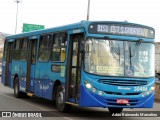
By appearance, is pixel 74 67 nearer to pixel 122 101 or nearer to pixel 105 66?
pixel 105 66

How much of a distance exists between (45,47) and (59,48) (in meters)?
1.63

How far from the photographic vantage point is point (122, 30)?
13.1 meters

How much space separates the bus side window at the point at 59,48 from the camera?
14.5m

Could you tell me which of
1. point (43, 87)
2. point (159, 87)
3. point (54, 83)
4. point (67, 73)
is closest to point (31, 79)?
point (43, 87)

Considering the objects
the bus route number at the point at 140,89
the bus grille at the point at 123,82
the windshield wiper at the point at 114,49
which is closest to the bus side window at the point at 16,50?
the windshield wiper at the point at 114,49

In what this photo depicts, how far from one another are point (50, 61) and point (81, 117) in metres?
3.17

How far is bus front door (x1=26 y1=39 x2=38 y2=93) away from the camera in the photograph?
17922mm

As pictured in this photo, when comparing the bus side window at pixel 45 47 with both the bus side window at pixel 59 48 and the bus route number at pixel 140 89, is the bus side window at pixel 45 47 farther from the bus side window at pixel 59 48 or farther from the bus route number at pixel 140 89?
the bus route number at pixel 140 89

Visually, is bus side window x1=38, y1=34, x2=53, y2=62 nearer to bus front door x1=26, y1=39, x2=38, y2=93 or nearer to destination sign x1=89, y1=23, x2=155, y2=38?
bus front door x1=26, y1=39, x2=38, y2=93

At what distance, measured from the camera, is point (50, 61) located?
1570 cm

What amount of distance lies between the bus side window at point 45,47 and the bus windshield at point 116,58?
356 centimetres

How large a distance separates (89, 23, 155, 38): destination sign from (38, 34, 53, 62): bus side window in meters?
3.38

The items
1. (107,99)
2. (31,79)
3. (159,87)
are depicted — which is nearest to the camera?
(107,99)

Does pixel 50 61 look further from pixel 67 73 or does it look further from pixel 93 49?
pixel 93 49
